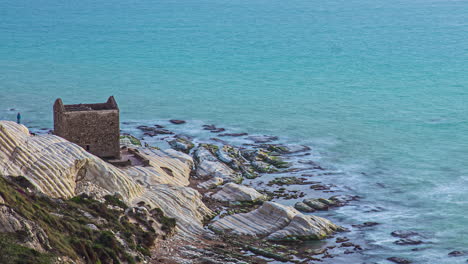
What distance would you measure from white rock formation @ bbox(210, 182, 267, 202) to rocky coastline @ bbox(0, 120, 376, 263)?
11 centimetres

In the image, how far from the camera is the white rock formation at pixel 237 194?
74156mm

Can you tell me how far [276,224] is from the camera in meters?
66.8

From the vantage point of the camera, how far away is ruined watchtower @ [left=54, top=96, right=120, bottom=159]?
7144 cm

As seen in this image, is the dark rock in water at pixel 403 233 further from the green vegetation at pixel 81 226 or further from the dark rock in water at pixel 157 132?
the dark rock in water at pixel 157 132

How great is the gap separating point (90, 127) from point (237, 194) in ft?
47.1

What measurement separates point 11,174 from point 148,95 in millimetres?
80473

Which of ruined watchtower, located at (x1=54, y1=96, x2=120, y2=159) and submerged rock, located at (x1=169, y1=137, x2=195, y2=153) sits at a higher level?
ruined watchtower, located at (x1=54, y1=96, x2=120, y2=159)

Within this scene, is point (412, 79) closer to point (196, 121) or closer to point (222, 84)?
point (222, 84)

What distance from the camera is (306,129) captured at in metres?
112

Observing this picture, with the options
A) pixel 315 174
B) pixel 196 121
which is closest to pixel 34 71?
pixel 196 121

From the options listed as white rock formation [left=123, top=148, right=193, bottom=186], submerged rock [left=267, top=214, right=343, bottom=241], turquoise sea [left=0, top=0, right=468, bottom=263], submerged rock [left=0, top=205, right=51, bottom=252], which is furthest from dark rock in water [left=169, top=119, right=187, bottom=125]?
submerged rock [left=0, top=205, right=51, bottom=252]

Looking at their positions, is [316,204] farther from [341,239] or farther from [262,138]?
[262,138]

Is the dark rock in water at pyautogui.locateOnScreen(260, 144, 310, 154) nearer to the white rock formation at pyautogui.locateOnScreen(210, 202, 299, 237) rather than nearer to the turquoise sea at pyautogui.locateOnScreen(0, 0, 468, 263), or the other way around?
the turquoise sea at pyautogui.locateOnScreen(0, 0, 468, 263)

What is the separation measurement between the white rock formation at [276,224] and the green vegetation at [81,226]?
18.4ft
